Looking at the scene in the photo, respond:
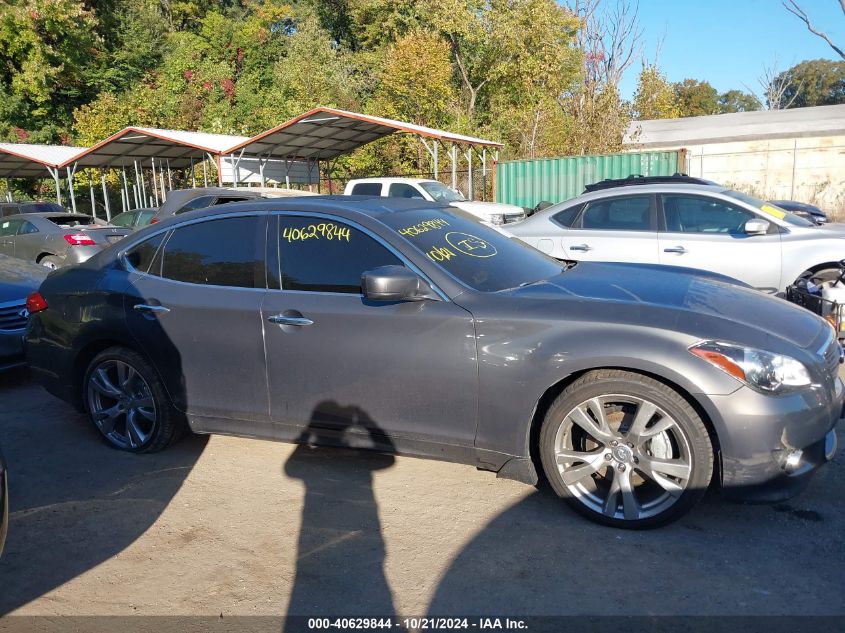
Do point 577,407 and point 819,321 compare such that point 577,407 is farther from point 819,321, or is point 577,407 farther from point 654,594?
point 819,321

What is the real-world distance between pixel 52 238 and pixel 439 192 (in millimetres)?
8332

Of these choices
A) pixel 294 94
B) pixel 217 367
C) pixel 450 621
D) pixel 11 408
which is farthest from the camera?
pixel 294 94

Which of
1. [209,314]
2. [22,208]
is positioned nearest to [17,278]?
[209,314]

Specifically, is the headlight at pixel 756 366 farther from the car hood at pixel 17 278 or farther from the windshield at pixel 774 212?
the car hood at pixel 17 278

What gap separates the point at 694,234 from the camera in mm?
7133

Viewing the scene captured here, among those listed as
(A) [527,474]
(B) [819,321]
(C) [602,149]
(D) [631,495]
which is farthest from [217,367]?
(C) [602,149]

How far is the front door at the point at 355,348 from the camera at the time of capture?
359cm

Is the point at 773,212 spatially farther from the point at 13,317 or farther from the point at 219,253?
the point at 13,317

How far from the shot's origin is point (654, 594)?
289 cm

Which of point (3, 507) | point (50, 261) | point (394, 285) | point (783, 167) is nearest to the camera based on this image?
point (3, 507)

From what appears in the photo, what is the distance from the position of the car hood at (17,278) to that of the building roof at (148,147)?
42.7 ft

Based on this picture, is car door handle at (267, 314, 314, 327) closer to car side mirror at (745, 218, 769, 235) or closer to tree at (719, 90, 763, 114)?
car side mirror at (745, 218, 769, 235)

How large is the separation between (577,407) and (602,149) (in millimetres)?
20238

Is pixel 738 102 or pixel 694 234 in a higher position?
pixel 738 102
